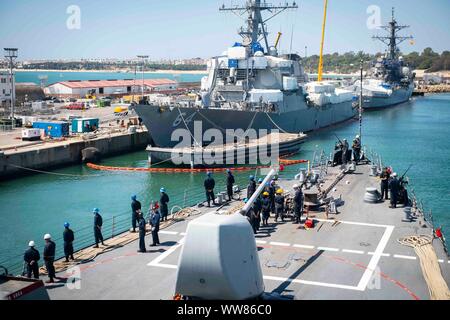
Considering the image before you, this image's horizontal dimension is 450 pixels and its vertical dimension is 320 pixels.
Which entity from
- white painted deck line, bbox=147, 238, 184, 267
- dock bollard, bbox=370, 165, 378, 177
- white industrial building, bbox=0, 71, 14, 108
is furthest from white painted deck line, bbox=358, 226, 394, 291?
white industrial building, bbox=0, 71, 14, 108

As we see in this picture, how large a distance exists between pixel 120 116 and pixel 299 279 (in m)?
48.1

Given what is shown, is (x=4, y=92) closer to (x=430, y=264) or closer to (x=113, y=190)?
(x=113, y=190)

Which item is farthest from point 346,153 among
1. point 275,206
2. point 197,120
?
point 197,120

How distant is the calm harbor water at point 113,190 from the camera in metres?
21.8

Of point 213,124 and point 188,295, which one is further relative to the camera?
point 213,124

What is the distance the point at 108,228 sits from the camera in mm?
20594

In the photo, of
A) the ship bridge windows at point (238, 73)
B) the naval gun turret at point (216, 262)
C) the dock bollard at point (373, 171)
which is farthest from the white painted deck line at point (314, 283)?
the ship bridge windows at point (238, 73)

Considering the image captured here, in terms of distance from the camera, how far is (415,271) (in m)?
11.2

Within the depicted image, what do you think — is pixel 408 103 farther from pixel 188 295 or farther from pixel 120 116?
pixel 188 295

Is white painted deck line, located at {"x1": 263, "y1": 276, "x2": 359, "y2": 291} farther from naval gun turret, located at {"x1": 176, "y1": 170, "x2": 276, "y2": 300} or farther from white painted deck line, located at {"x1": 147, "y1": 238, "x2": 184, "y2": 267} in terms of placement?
white painted deck line, located at {"x1": 147, "y1": 238, "x2": 184, "y2": 267}

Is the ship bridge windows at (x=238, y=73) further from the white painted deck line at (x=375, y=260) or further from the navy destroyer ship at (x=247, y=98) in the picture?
the white painted deck line at (x=375, y=260)

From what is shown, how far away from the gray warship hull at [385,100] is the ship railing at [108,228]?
57647 millimetres

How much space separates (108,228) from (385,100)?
73.8 metres
